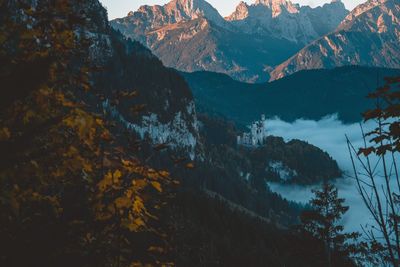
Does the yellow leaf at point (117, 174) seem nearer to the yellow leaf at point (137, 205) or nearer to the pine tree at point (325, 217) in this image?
the yellow leaf at point (137, 205)

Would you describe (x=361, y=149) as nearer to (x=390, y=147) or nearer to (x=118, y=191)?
(x=390, y=147)

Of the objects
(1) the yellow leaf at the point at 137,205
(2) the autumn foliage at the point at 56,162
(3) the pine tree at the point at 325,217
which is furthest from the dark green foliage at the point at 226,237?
(1) the yellow leaf at the point at 137,205

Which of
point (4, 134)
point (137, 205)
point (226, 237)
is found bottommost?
point (137, 205)

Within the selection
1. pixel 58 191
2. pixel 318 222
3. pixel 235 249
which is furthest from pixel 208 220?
pixel 58 191

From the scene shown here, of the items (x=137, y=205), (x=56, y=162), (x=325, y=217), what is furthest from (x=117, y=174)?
(x=325, y=217)

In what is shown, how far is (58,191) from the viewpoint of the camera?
9336 mm

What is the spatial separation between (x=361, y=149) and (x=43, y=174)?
5.49 meters

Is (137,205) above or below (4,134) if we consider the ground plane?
below

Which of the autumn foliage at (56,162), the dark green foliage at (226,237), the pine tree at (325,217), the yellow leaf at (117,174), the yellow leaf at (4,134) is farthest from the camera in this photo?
the dark green foliage at (226,237)

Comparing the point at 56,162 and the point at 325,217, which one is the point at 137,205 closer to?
the point at 56,162

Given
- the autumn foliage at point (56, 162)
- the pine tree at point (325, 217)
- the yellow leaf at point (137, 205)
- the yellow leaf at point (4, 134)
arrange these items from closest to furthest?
the yellow leaf at point (4, 134) → the autumn foliage at point (56, 162) → the yellow leaf at point (137, 205) → the pine tree at point (325, 217)

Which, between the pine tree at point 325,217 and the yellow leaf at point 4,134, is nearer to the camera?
the yellow leaf at point 4,134

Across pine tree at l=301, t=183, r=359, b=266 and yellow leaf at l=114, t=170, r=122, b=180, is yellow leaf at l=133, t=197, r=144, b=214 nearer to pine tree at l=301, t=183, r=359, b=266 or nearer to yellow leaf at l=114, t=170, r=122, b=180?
yellow leaf at l=114, t=170, r=122, b=180

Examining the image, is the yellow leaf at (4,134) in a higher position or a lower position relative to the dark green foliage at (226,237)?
lower
